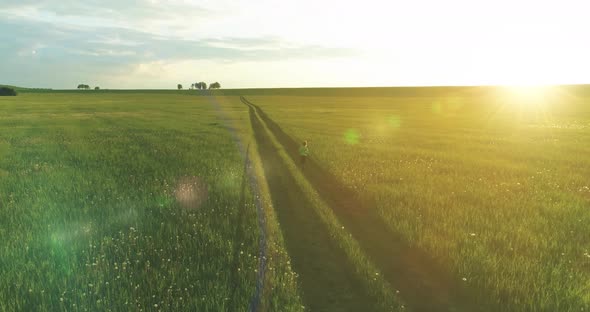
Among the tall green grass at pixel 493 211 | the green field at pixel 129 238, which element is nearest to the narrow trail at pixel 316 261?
the green field at pixel 129 238

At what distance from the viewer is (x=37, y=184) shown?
42.0ft

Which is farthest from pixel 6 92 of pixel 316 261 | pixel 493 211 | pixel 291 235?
pixel 493 211

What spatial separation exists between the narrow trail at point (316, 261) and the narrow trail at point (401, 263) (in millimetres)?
511

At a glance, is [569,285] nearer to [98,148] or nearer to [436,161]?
[436,161]

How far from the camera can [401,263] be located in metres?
7.44

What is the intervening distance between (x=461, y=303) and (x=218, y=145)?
18.3m

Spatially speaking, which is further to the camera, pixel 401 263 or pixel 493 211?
pixel 493 211

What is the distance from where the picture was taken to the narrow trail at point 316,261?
19.9 feet

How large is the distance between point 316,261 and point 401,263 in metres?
1.66

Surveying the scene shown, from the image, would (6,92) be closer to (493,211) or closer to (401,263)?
(493,211)

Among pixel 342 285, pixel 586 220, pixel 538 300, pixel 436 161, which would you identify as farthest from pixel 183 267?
pixel 436 161

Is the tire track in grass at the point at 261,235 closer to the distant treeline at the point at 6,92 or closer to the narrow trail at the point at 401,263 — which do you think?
the narrow trail at the point at 401,263

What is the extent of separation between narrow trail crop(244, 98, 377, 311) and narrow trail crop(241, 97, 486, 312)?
0.51 m

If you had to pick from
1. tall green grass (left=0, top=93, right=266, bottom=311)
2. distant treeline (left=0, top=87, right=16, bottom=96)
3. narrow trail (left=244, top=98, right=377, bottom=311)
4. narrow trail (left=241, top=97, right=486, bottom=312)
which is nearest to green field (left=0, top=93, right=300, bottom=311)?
tall green grass (left=0, top=93, right=266, bottom=311)
